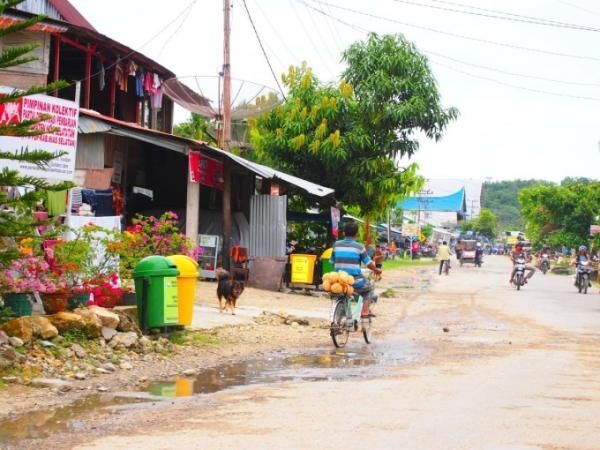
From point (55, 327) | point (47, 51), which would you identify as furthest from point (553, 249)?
point (55, 327)

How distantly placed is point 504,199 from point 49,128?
545 feet

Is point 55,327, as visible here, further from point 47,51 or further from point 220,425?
point 47,51

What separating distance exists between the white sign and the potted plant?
71.3 inches

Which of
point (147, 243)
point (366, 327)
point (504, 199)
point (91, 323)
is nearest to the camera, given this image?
point (91, 323)

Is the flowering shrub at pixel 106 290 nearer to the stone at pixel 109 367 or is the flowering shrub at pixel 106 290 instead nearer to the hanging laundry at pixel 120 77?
the stone at pixel 109 367

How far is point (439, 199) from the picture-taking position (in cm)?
11944

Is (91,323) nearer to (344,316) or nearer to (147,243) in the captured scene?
(147,243)

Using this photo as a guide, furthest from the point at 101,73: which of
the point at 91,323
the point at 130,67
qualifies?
the point at 91,323

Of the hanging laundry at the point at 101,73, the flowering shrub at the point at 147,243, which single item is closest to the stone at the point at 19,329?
the flowering shrub at the point at 147,243

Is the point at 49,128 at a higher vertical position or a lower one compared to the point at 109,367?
higher

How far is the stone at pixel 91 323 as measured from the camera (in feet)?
36.0

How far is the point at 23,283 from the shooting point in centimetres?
1043

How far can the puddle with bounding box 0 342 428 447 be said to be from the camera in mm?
7309

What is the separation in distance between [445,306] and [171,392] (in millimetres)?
14478
